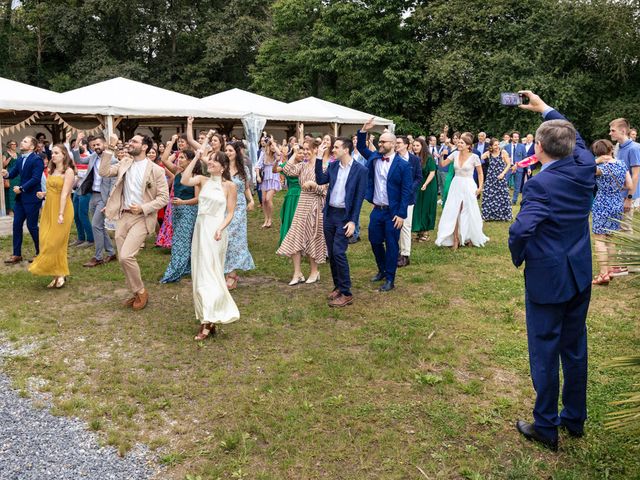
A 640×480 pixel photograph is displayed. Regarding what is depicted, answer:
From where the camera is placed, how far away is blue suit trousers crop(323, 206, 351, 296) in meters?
6.36

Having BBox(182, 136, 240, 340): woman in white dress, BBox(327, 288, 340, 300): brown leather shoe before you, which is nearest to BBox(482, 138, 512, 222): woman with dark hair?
BBox(327, 288, 340, 300): brown leather shoe

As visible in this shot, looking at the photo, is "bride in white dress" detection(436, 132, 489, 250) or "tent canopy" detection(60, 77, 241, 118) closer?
"bride in white dress" detection(436, 132, 489, 250)

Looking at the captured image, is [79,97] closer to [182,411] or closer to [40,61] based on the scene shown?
[182,411]

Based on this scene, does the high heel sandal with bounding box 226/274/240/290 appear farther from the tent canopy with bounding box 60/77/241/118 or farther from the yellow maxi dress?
the tent canopy with bounding box 60/77/241/118

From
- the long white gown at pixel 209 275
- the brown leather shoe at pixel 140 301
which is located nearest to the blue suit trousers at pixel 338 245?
the long white gown at pixel 209 275

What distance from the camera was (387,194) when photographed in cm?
684

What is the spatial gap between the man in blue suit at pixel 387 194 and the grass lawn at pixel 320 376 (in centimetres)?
53

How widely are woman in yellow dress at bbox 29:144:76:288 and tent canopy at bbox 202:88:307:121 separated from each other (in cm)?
963

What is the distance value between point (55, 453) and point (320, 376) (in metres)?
1.97

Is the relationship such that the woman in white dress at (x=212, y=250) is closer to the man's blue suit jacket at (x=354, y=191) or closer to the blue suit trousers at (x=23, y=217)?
the man's blue suit jacket at (x=354, y=191)

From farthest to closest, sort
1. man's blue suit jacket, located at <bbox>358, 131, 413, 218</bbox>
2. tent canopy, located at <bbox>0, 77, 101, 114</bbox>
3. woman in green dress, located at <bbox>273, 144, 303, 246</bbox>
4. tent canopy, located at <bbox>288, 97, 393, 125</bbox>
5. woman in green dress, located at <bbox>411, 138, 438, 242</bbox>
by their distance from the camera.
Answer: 1. tent canopy, located at <bbox>288, 97, 393, 125</bbox>
2. tent canopy, located at <bbox>0, 77, 101, 114</bbox>
3. woman in green dress, located at <bbox>411, 138, 438, 242</bbox>
4. woman in green dress, located at <bbox>273, 144, 303, 246</bbox>
5. man's blue suit jacket, located at <bbox>358, 131, 413, 218</bbox>

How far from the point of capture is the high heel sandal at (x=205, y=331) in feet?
17.7

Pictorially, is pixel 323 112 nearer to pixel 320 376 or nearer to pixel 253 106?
pixel 253 106

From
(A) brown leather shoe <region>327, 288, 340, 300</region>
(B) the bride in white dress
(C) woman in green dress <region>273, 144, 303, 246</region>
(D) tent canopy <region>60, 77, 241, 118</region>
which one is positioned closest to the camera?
(A) brown leather shoe <region>327, 288, 340, 300</region>
